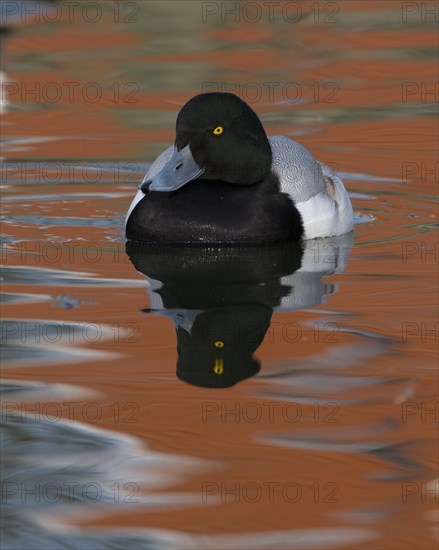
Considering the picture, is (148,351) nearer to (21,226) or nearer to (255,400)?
(255,400)

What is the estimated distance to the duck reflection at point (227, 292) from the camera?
6.19 metres

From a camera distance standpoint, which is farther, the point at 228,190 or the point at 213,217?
the point at 228,190

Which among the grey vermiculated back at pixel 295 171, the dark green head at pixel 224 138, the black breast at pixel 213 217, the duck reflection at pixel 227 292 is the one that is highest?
the dark green head at pixel 224 138

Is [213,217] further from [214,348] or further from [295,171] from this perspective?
[214,348]

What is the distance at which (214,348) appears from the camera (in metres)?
6.30

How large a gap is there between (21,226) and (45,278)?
130 cm

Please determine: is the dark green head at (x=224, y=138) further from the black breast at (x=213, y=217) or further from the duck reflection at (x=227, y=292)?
the duck reflection at (x=227, y=292)

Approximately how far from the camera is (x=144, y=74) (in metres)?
14.0

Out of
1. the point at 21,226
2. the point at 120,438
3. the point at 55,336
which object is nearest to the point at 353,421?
the point at 120,438

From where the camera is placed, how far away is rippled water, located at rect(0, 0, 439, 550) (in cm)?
473

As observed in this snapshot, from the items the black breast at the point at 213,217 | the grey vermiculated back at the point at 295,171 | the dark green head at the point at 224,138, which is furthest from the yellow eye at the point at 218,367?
the grey vermiculated back at the point at 295,171

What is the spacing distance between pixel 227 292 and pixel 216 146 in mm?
1541

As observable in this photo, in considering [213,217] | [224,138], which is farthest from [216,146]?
[213,217]

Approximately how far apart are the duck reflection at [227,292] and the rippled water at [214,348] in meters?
0.02
